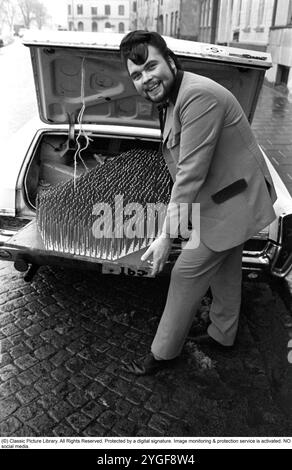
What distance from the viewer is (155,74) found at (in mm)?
2223

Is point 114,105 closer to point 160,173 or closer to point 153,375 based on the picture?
point 160,173

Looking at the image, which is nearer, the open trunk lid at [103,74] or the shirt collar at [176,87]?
the shirt collar at [176,87]

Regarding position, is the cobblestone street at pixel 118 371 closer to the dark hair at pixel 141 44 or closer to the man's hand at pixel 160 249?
the man's hand at pixel 160 249

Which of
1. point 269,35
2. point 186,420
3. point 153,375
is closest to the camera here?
point 186,420

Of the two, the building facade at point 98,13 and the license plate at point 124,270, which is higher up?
the license plate at point 124,270

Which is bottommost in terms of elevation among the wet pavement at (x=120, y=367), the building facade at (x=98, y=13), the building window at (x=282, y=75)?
the building facade at (x=98, y=13)

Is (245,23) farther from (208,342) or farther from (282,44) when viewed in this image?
(208,342)

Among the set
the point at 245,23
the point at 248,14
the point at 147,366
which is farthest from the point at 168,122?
the point at 245,23

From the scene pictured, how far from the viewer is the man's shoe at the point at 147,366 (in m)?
2.92

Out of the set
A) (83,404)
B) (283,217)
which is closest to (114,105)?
(283,217)

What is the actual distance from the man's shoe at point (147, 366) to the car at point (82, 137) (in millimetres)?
591

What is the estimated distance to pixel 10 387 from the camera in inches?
110

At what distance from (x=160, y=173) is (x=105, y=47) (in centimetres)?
112

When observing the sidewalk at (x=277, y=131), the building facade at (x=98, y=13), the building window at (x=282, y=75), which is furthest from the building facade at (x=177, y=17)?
the building facade at (x=98, y=13)
